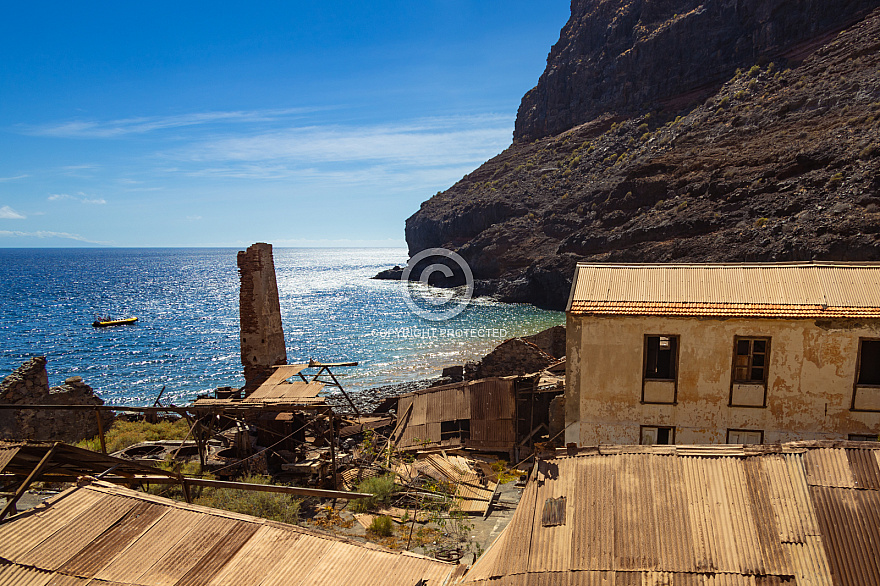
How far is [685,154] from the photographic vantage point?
7712cm

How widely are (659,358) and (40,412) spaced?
2130 cm

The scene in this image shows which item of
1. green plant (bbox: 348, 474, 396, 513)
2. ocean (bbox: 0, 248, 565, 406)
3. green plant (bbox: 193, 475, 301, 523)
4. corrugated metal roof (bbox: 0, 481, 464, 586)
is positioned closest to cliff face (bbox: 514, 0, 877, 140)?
ocean (bbox: 0, 248, 565, 406)

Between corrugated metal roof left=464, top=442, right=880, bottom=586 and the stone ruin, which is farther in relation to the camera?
the stone ruin

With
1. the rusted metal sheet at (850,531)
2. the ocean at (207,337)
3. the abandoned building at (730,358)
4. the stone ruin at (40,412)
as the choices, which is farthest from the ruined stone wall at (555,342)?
the rusted metal sheet at (850,531)

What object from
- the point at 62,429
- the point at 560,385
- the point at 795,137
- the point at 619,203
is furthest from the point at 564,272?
the point at 62,429

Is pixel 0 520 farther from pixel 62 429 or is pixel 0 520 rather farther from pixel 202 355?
pixel 202 355

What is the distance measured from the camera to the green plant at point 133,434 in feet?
58.0

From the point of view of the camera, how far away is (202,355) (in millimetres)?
57375

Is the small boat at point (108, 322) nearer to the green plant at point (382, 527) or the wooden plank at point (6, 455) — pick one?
the green plant at point (382, 527)

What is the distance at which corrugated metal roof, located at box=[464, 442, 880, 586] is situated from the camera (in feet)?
18.1

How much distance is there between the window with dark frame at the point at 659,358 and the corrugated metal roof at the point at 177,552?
922cm

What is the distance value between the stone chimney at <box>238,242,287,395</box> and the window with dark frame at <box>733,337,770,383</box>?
45.2 ft

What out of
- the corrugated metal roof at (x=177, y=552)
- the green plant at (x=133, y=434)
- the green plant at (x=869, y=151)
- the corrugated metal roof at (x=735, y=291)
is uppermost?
the green plant at (x=869, y=151)

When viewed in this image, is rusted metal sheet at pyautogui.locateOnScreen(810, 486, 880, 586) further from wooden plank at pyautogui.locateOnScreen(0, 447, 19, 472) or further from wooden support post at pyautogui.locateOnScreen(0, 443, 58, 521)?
wooden plank at pyautogui.locateOnScreen(0, 447, 19, 472)
